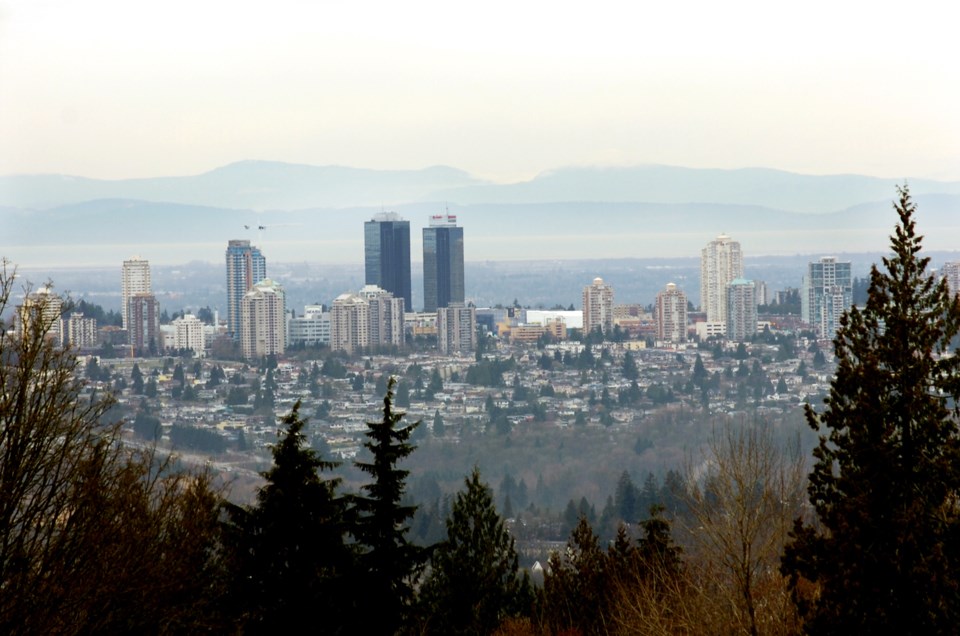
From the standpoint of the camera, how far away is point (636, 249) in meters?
128

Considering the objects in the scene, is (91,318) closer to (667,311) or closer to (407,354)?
(407,354)

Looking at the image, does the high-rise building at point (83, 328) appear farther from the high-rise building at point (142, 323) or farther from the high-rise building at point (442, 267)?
the high-rise building at point (442, 267)

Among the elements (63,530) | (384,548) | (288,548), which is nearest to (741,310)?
(384,548)

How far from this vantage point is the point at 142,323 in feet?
285

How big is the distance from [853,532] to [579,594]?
4.80 metres

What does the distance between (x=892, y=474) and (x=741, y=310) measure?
87.6 m

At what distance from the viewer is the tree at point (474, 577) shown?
10.1 m

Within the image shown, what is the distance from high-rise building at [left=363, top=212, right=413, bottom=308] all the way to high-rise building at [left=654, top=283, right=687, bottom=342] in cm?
2075

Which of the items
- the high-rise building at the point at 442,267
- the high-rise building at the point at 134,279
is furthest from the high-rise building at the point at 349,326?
the high-rise building at the point at 134,279

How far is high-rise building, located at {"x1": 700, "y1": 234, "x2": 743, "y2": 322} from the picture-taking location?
96938 mm

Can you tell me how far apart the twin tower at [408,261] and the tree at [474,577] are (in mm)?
86294

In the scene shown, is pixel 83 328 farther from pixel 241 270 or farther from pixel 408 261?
pixel 408 261

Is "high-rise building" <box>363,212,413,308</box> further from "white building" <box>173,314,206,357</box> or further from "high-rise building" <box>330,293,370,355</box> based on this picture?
"white building" <box>173,314,206,357</box>

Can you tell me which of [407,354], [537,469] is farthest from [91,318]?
[537,469]
